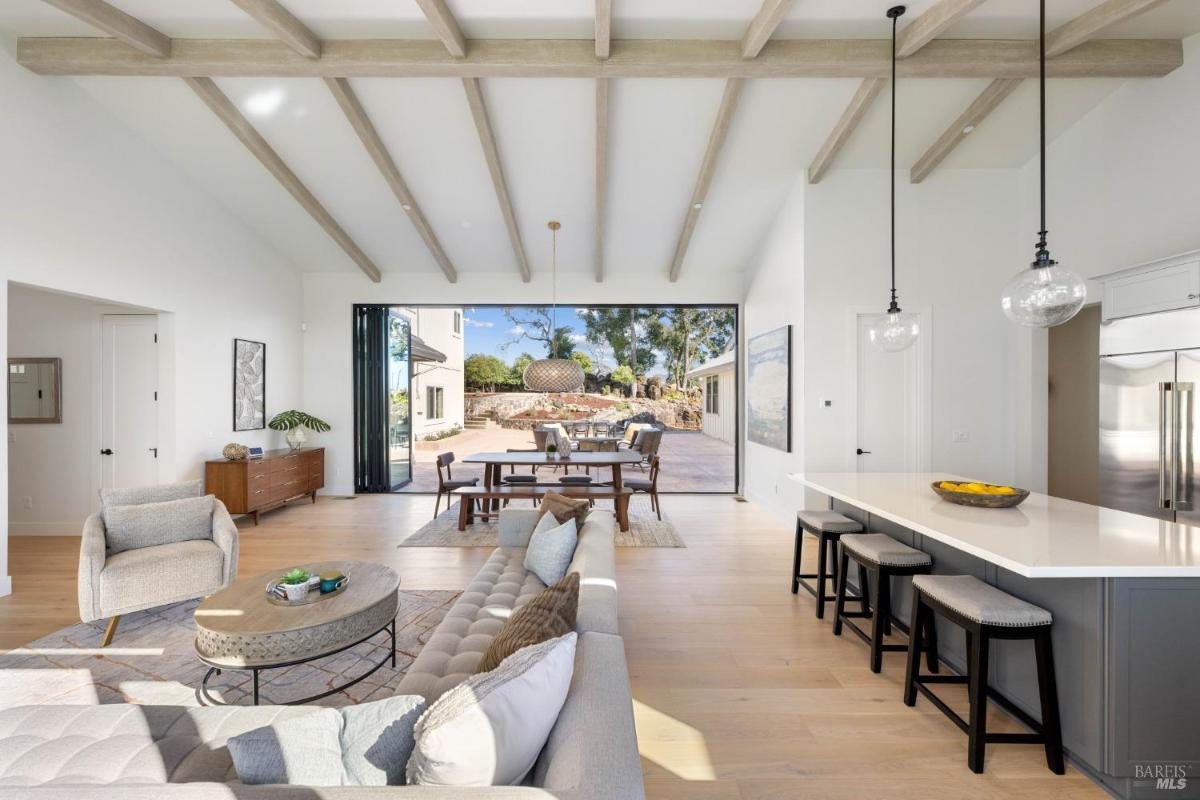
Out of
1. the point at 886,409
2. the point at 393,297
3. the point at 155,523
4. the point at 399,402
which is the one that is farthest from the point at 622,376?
the point at 155,523

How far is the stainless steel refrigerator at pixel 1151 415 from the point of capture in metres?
3.24

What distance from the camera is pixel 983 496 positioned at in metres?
2.55

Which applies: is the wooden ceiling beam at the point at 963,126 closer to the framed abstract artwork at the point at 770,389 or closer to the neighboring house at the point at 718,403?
the framed abstract artwork at the point at 770,389

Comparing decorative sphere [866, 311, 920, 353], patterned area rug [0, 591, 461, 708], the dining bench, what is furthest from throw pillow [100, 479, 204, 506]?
decorative sphere [866, 311, 920, 353]

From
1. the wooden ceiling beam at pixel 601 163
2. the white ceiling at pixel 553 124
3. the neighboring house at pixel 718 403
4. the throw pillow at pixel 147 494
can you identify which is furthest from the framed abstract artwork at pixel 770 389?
the neighboring house at pixel 718 403

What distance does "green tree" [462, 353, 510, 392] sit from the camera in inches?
600

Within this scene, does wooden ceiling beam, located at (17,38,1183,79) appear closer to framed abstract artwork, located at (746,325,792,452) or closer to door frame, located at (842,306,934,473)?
door frame, located at (842,306,934,473)

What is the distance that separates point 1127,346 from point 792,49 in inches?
128

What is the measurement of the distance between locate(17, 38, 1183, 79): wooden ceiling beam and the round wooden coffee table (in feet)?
12.3

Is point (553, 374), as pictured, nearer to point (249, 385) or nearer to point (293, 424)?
point (293, 424)

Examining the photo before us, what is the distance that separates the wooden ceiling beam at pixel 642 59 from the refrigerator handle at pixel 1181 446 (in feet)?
8.31

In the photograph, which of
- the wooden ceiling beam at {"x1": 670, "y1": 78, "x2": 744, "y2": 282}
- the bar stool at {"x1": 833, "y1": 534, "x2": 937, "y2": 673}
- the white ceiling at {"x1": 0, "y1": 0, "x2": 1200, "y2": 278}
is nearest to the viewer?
the bar stool at {"x1": 833, "y1": 534, "x2": 937, "y2": 673}

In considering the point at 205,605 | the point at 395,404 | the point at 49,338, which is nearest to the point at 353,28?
the point at 205,605

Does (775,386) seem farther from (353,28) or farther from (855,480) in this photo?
(353,28)
